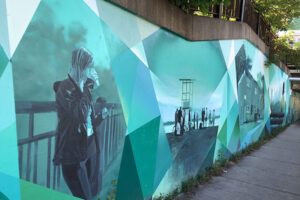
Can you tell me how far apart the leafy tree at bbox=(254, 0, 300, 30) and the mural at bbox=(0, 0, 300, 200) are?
469cm

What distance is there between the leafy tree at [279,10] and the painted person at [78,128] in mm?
7905

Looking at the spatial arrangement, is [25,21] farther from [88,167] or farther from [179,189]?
[179,189]

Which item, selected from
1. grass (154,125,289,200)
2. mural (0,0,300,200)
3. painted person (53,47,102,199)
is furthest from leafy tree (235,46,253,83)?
painted person (53,47,102,199)

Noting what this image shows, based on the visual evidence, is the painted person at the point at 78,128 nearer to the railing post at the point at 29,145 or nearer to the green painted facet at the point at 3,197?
the railing post at the point at 29,145

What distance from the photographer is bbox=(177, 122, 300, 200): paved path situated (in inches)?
171

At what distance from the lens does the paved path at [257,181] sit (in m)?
4.34

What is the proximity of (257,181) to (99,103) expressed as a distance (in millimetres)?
3973

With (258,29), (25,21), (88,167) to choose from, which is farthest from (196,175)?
(258,29)

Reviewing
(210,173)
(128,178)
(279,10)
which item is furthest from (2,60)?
(279,10)

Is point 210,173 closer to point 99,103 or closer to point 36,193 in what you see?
point 99,103

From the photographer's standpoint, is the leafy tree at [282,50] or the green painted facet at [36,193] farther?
the leafy tree at [282,50]

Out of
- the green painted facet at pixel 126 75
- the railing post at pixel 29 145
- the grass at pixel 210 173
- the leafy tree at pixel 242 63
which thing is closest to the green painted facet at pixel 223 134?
the grass at pixel 210 173

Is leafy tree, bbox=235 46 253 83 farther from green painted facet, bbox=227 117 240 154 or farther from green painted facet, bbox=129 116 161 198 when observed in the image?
green painted facet, bbox=129 116 161 198

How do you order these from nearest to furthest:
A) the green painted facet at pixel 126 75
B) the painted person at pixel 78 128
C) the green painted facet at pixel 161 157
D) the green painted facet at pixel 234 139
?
the painted person at pixel 78 128
the green painted facet at pixel 126 75
the green painted facet at pixel 161 157
the green painted facet at pixel 234 139
